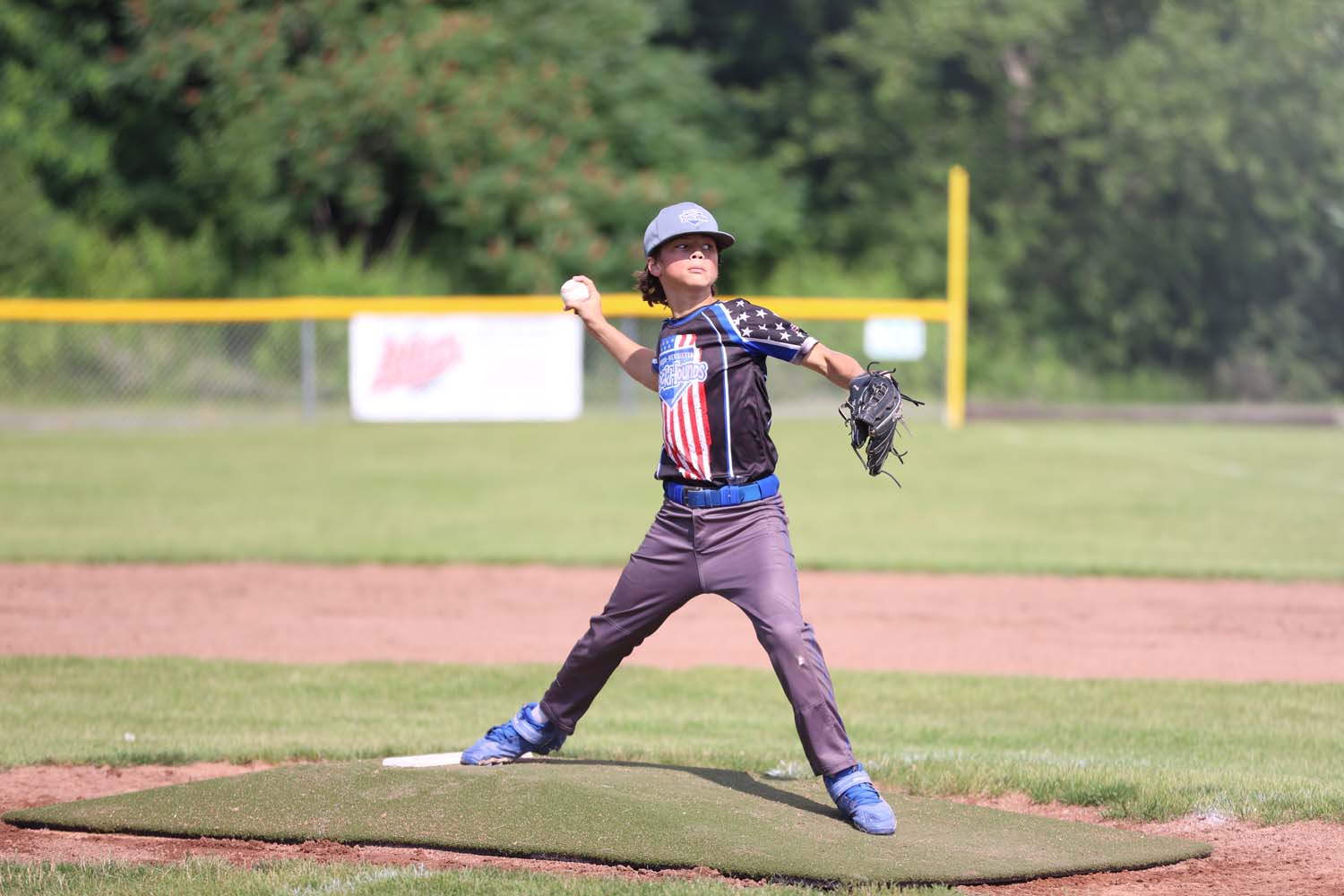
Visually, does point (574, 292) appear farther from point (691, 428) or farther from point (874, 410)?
point (874, 410)

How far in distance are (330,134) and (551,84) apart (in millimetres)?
3963

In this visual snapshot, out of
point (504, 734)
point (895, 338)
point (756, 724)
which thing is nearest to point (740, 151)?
point (895, 338)

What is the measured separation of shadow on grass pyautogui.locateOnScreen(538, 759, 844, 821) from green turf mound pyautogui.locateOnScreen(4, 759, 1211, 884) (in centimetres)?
1

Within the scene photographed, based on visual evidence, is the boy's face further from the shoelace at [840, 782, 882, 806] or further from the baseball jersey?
the shoelace at [840, 782, 882, 806]

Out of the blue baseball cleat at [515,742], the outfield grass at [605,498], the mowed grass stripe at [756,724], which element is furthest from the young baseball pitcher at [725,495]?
the outfield grass at [605,498]

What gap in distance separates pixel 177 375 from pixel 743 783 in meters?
17.4

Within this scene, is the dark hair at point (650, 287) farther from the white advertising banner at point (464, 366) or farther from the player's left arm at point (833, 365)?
the white advertising banner at point (464, 366)

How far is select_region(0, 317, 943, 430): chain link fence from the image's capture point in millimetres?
21250

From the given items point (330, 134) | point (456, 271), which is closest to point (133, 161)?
point (330, 134)

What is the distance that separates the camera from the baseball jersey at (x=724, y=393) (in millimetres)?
5031

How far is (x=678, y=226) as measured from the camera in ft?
16.7

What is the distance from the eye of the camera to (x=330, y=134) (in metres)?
27.6

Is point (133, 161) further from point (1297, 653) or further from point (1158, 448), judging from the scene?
point (1297, 653)

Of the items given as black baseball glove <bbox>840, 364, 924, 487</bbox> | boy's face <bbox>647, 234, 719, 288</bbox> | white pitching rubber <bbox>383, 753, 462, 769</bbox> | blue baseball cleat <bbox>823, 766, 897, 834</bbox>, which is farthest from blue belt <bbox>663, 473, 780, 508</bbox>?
white pitching rubber <bbox>383, 753, 462, 769</bbox>
